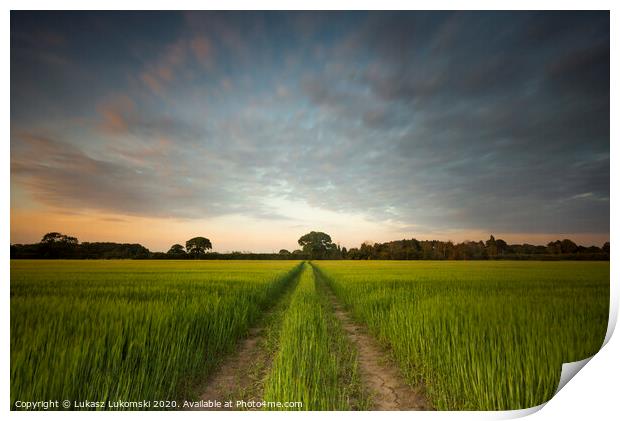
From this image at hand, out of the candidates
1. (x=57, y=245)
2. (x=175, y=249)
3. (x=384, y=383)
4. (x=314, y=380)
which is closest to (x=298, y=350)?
(x=314, y=380)

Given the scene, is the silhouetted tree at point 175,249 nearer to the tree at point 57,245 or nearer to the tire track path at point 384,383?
the tree at point 57,245

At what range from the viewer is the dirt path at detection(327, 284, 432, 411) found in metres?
2.80

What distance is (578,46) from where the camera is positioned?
3.67 m

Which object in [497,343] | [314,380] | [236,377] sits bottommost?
[236,377]

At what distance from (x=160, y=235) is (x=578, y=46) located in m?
5.78

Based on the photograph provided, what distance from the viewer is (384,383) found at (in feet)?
10.3

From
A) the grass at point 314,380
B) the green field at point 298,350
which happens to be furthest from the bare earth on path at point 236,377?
the grass at point 314,380

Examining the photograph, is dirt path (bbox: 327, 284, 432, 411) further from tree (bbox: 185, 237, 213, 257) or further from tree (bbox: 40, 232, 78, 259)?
tree (bbox: 40, 232, 78, 259)

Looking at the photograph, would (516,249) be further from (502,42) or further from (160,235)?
(160,235)

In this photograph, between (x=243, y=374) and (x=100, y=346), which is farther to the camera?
(x=243, y=374)

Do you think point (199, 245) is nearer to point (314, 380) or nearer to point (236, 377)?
point (236, 377)

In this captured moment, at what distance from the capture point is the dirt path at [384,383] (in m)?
2.80

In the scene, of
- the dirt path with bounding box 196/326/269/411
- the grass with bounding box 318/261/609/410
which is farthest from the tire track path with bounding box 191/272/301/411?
the grass with bounding box 318/261/609/410
